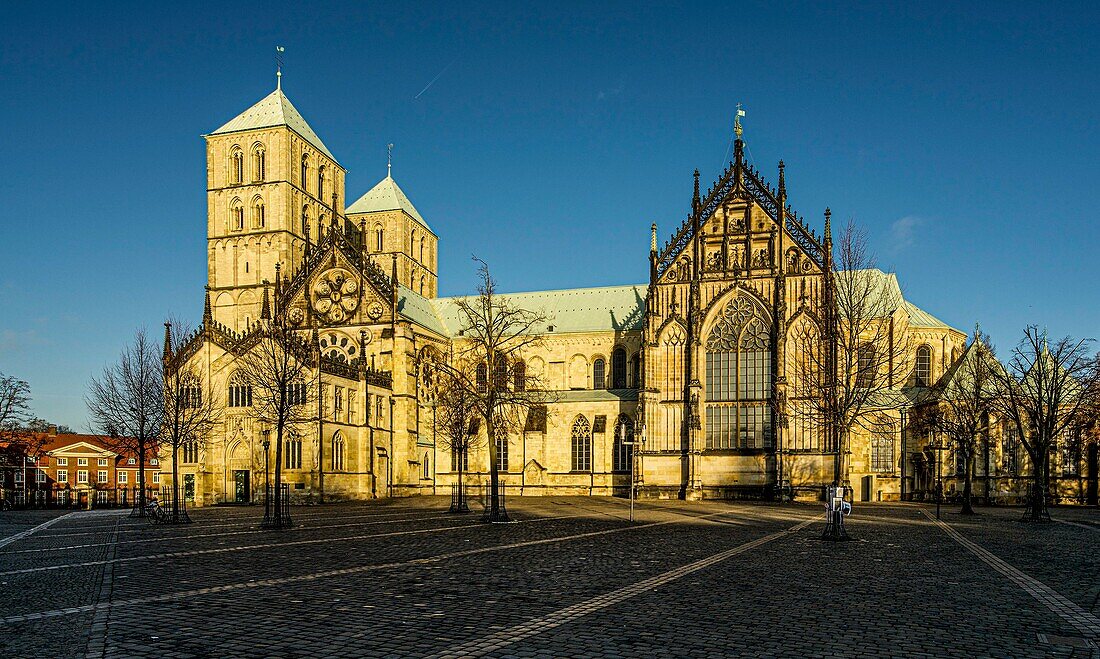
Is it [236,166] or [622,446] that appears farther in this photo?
[236,166]

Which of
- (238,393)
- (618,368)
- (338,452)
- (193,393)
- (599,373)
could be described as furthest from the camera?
(599,373)

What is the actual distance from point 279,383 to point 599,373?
38816mm

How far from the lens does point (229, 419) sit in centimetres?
5803

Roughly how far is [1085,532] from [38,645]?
3326 centimetres

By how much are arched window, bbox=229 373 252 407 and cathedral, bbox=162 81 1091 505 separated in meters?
0.12

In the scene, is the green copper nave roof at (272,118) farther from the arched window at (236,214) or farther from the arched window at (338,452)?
the arched window at (338,452)

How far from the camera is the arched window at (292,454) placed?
186 feet

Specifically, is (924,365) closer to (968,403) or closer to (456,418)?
(968,403)

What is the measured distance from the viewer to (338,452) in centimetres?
5834

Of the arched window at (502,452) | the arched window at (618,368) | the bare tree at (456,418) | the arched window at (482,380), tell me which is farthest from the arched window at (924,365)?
the bare tree at (456,418)

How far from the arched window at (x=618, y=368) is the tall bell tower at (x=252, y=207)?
27.0 m

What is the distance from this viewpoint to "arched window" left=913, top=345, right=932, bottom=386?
229 ft

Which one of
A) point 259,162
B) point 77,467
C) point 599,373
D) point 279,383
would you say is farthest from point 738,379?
point 77,467

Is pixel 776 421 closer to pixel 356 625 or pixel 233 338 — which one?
pixel 233 338
